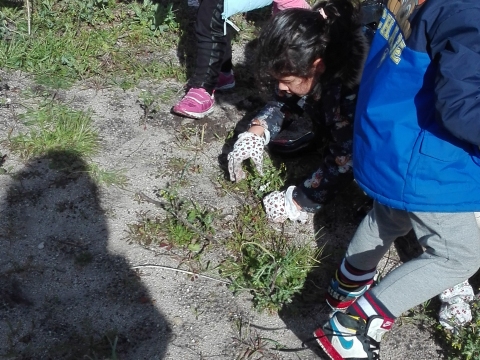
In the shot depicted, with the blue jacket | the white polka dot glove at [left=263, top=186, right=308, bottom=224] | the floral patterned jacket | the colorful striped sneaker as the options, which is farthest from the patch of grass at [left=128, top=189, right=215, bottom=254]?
the blue jacket

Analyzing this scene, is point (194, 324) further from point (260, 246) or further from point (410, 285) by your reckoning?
point (410, 285)

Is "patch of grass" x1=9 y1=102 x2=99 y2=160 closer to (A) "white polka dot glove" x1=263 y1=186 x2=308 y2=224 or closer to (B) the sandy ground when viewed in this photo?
(B) the sandy ground

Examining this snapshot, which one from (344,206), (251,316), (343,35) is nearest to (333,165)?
(344,206)

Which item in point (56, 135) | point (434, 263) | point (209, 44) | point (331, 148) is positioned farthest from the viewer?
point (209, 44)

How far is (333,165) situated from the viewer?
3057 mm

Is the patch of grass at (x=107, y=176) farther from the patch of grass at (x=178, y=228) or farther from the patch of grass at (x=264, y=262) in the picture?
the patch of grass at (x=264, y=262)

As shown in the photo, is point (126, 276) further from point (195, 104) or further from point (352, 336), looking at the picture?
point (195, 104)

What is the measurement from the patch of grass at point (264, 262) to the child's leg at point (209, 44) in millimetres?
927

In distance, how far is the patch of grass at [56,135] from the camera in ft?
11.5

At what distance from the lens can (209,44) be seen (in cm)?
376

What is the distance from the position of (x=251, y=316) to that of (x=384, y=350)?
1.70 feet

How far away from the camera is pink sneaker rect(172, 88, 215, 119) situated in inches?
148

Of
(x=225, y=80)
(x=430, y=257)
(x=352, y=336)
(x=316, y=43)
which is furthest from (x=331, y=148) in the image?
(x=225, y=80)

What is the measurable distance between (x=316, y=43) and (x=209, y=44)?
1080 millimetres
